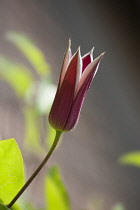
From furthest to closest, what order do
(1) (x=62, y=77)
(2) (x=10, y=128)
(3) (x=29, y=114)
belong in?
(2) (x=10, y=128) → (3) (x=29, y=114) → (1) (x=62, y=77)

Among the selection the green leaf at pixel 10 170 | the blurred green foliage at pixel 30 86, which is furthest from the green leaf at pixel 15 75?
the green leaf at pixel 10 170

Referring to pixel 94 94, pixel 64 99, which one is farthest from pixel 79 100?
pixel 94 94

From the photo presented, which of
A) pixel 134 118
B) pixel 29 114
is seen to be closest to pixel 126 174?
pixel 134 118

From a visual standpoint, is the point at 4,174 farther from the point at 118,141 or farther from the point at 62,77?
the point at 118,141

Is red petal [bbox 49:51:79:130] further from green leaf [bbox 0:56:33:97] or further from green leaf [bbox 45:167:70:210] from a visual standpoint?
green leaf [bbox 0:56:33:97]

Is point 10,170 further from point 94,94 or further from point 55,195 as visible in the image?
point 94,94
